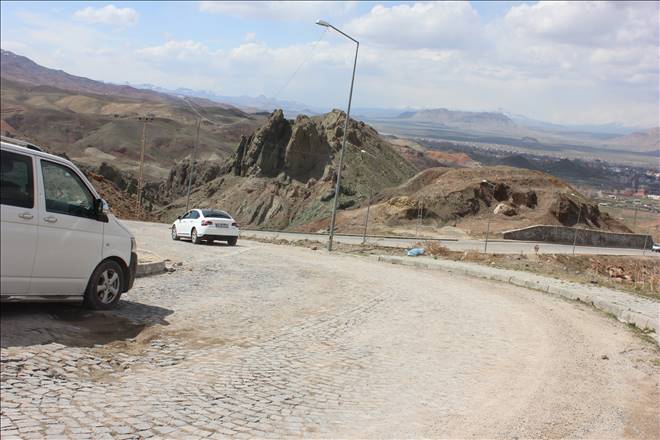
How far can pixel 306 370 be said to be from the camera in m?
8.20

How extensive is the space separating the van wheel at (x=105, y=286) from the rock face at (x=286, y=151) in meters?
72.4

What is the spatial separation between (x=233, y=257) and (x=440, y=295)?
7431mm

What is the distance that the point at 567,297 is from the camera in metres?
18.2

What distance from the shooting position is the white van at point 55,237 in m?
7.77

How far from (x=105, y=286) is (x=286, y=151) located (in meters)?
74.9

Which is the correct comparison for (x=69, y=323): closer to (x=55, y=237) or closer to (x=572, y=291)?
(x=55, y=237)

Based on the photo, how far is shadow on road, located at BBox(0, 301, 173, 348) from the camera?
737 cm

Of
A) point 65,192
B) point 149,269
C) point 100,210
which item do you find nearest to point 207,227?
point 149,269

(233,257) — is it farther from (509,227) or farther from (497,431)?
(509,227)

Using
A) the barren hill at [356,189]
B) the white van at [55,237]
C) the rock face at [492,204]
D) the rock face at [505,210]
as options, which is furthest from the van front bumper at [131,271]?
the rock face at [505,210]

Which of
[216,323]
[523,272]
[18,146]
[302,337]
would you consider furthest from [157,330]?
[523,272]

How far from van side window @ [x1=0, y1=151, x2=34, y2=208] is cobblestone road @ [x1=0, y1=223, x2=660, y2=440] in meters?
1.37

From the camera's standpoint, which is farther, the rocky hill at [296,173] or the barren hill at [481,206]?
the rocky hill at [296,173]

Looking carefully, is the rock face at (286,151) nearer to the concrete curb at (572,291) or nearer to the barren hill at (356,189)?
the barren hill at (356,189)
